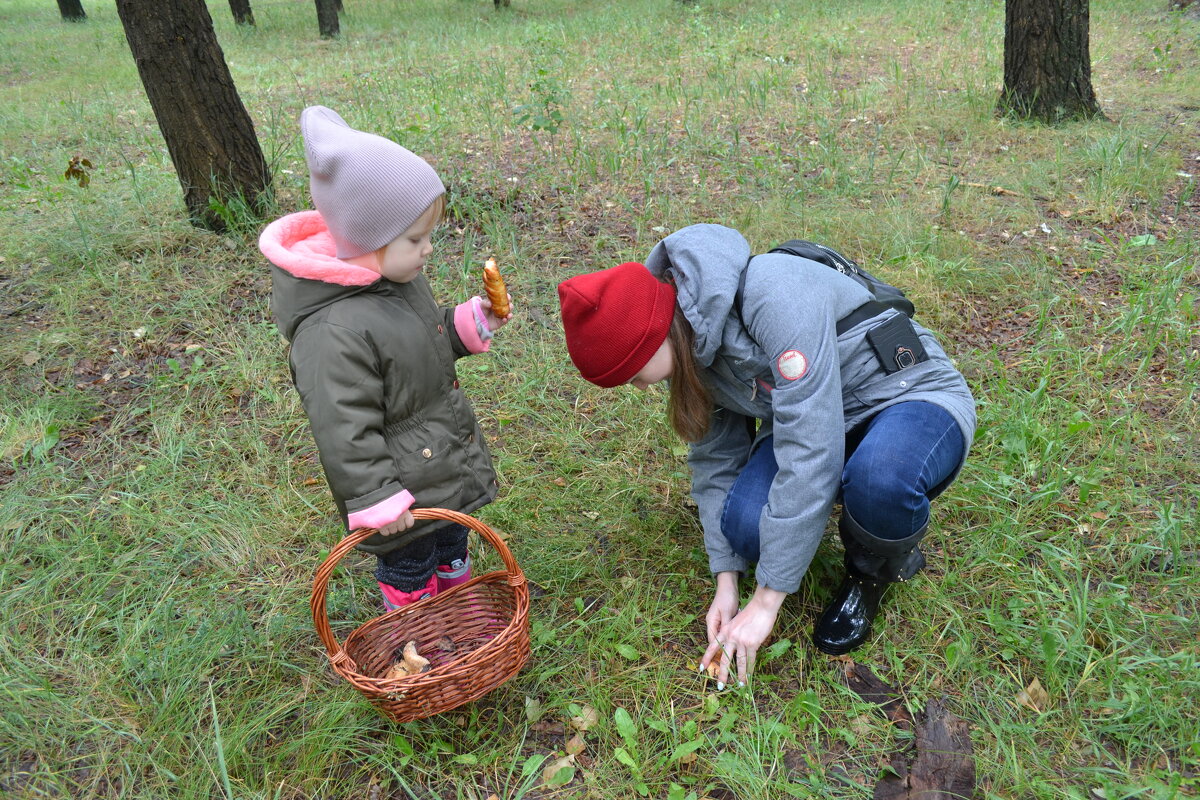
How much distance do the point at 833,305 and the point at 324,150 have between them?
124 cm

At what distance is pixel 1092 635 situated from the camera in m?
1.97

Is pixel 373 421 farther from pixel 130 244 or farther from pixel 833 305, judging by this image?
pixel 130 244

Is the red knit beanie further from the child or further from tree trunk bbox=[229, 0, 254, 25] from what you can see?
tree trunk bbox=[229, 0, 254, 25]

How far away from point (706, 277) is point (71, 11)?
17.3m

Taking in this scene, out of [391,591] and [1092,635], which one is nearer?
[1092,635]

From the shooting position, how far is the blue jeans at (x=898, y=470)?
181 centimetres

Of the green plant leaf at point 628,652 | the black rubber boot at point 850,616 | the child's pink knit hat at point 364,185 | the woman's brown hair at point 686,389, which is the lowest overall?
the green plant leaf at point 628,652

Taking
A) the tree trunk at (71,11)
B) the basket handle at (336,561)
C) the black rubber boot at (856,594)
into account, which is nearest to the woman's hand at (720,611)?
the black rubber boot at (856,594)

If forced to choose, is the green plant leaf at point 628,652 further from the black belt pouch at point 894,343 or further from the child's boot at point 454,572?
the black belt pouch at point 894,343

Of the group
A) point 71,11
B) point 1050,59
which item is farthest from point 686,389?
point 71,11

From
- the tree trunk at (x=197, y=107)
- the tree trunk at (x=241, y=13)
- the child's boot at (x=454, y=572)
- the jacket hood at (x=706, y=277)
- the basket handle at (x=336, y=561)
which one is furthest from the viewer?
the tree trunk at (x=241, y=13)

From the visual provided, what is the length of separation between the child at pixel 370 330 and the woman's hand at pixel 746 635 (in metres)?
0.76

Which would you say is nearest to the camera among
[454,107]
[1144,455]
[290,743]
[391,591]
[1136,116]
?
[290,743]

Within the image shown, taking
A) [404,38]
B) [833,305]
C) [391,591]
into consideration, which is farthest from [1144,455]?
[404,38]
